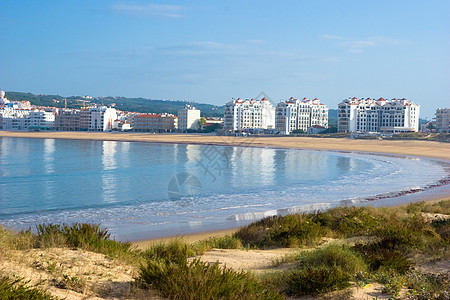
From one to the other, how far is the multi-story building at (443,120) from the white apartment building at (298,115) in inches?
1052

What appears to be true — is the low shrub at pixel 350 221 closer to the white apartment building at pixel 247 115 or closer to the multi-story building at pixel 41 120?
the white apartment building at pixel 247 115

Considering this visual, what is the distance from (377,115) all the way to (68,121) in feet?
275

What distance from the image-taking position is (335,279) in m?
5.40

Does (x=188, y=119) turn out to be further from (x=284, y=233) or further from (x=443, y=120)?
(x=284, y=233)

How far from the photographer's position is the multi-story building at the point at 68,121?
13316 centimetres

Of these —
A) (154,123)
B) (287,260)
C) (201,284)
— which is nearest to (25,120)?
(154,123)

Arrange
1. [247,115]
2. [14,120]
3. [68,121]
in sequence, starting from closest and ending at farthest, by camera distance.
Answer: [247,115], [14,120], [68,121]

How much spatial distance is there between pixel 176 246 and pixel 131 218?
7.33m

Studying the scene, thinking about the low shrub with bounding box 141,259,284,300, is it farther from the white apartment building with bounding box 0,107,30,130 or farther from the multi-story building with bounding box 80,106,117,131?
the white apartment building with bounding box 0,107,30,130

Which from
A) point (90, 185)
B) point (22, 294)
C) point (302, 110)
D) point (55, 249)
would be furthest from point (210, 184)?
point (302, 110)

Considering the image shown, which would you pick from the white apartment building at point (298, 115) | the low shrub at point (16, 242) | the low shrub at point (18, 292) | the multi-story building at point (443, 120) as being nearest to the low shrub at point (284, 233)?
the low shrub at point (16, 242)

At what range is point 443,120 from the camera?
350 feet

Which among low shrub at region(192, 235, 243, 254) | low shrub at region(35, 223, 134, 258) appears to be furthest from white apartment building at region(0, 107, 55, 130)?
low shrub at region(35, 223, 134, 258)

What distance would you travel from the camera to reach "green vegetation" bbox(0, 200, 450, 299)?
473 cm
